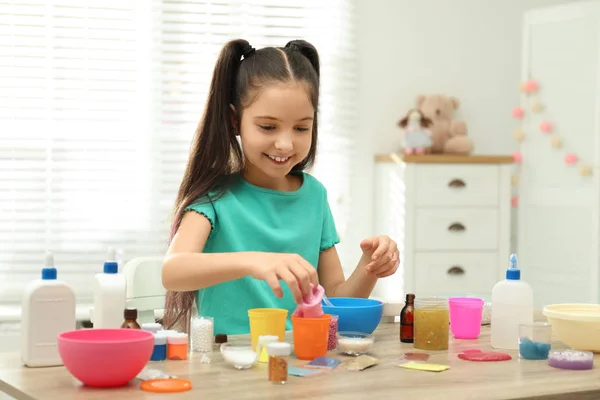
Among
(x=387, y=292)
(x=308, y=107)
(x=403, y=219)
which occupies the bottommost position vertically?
(x=387, y=292)

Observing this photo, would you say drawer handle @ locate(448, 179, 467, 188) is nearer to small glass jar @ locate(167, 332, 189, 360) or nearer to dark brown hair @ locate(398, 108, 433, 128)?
dark brown hair @ locate(398, 108, 433, 128)

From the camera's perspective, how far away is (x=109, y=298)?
1.61 meters

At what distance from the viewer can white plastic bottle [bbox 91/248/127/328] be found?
1604 millimetres

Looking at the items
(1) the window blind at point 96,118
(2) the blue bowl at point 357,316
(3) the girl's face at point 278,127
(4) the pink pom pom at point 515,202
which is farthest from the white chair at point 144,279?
(4) the pink pom pom at point 515,202

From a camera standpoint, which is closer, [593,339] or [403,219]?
[593,339]

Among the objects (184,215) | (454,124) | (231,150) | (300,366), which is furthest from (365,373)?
(454,124)

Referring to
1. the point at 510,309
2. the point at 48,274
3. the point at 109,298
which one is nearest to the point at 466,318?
the point at 510,309

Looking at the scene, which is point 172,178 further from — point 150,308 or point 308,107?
point 308,107

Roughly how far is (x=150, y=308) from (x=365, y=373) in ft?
3.78

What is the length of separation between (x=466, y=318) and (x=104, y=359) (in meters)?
0.83

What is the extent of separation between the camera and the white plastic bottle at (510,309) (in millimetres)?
1788

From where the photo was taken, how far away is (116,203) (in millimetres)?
4254

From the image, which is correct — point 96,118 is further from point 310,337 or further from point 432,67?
point 310,337

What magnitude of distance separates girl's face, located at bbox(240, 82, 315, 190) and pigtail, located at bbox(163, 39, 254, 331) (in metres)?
0.08
